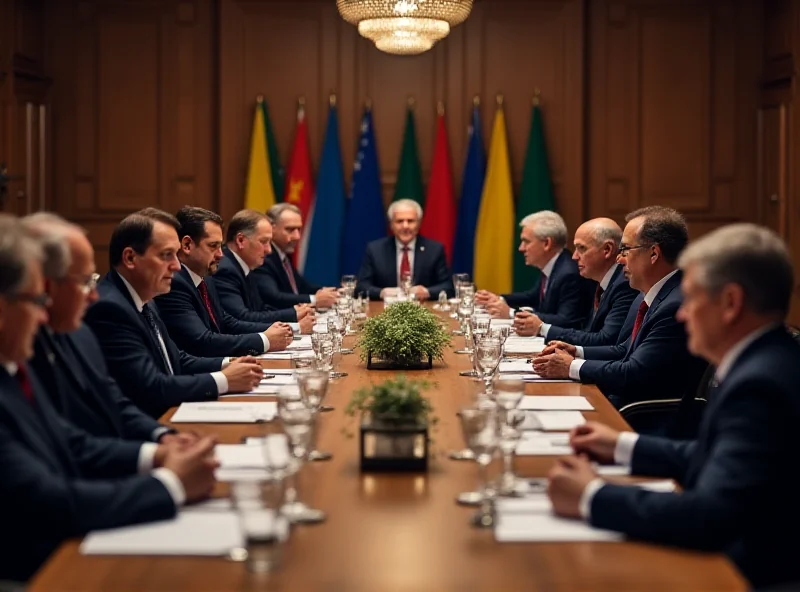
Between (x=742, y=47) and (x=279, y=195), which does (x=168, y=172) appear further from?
(x=742, y=47)

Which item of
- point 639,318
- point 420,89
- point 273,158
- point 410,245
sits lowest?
point 639,318

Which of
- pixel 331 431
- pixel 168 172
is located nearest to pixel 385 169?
pixel 168 172

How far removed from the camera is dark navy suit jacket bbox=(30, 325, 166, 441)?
315cm

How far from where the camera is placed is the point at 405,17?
7.72 meters

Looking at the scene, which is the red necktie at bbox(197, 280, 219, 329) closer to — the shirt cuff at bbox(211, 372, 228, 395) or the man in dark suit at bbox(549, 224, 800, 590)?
the shirt cuff at bbox(211, 372, 228, 395)

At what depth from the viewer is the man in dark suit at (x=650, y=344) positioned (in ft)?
15.6

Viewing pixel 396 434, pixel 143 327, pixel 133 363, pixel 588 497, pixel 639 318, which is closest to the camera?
pixel 588 497

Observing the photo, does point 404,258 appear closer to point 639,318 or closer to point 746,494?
point 639,318

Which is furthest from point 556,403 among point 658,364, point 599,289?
point 599,289

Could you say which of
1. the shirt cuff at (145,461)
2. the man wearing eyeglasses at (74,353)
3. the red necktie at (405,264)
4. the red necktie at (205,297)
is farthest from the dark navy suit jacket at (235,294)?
the shirt cuff at (145,461)

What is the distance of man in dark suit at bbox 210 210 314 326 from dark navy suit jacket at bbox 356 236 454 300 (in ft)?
6.85

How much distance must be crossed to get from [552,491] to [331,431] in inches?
42.4

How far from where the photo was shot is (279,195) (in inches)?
421

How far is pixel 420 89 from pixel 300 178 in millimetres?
1341
